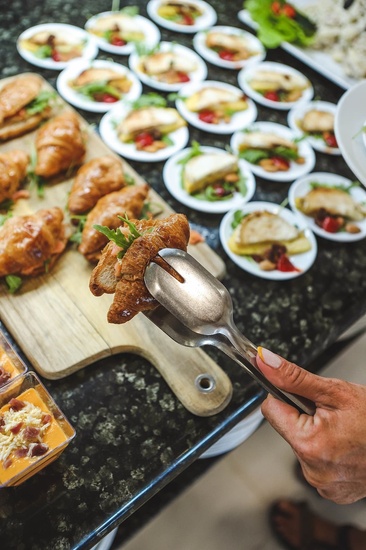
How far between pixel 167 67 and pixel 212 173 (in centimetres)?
96

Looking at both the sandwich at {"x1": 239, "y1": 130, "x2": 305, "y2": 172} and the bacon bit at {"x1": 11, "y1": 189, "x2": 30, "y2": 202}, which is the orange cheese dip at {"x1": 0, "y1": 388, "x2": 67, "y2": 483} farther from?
the sandwich at {"x1": 239, "y1": 130, "x2": 305, "y2": 172}

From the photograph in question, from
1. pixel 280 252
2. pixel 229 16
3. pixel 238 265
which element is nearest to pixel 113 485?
pixel 238 265

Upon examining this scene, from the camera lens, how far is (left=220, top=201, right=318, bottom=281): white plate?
2293 mm

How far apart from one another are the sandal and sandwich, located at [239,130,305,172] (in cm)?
159

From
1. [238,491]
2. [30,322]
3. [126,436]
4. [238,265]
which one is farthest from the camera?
[238,265]

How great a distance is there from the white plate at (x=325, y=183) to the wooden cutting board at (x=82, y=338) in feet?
3.23

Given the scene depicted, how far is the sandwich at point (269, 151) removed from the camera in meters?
2.77

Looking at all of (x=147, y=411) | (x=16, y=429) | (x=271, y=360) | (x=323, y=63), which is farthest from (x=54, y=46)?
(x=271, y=360)

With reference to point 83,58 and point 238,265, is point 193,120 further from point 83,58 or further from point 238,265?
point 238,265

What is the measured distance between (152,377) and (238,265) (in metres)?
0.66

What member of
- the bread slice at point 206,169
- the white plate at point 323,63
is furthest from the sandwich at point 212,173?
the white plate at point 323,63

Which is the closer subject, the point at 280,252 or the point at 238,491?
the point at 238,491

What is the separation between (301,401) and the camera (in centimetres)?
146

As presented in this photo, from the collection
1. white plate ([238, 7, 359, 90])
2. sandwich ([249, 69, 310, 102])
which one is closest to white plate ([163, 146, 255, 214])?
sandwich ([249, 69, 310, 102])
